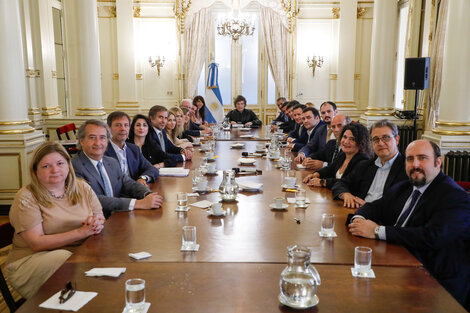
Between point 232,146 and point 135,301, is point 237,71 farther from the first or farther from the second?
point 135,301

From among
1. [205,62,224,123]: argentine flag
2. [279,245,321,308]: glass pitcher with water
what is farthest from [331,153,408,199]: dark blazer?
[205,62,224,123]: argentine flag

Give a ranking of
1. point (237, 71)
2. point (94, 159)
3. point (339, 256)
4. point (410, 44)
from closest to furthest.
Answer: point (339, 256)
point (94, 159)
point (410, 44)
point (237, 71)

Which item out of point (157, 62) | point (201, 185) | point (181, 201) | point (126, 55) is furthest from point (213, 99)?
point (181, 201)

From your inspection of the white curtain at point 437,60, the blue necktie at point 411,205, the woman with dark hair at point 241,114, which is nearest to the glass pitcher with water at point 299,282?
the blue necktie at point 411,205

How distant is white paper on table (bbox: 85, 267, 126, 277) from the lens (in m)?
2.09

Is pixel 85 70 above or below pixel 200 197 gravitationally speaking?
above

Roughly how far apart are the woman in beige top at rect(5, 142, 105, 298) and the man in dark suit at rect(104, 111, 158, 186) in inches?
49.7

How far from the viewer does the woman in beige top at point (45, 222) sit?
258cm

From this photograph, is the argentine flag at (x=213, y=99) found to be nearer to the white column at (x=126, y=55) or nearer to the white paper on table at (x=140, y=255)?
the white column at (x=126, y=55)

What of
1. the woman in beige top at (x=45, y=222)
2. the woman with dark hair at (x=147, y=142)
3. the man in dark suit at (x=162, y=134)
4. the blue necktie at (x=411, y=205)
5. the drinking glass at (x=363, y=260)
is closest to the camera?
the drinking glass at (x=363, y=260)

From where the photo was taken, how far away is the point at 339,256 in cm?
234

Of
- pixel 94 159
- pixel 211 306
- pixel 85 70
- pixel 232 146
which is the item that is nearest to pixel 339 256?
pixel 211 306

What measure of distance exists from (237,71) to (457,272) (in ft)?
31.2

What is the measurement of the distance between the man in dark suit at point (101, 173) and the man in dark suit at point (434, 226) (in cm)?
145
